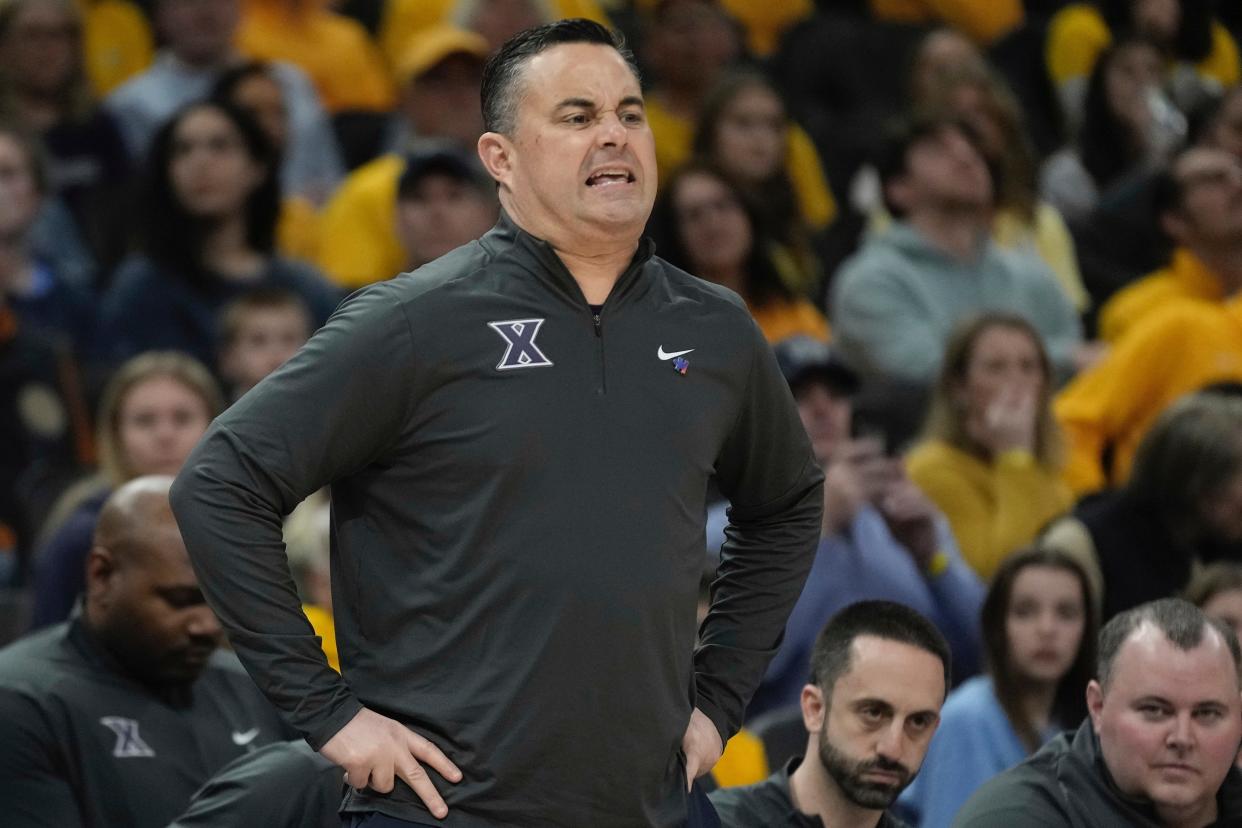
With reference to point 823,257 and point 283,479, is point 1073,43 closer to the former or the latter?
point 823,257

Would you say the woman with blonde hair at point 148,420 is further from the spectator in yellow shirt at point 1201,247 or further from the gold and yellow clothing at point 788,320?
the spectator in yellow shirt at point 1201,247

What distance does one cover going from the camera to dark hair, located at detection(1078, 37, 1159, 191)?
920 cm

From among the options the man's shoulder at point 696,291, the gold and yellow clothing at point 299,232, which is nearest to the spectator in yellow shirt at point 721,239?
the gold and yellow clothing at point 299,232

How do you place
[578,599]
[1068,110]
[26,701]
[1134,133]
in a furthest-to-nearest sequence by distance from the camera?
[1068,110]
[1134,133]
[26,701]
[578,599]

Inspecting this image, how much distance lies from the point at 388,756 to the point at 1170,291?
5480 millimetres

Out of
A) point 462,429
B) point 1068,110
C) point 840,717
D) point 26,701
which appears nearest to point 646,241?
point 462,429

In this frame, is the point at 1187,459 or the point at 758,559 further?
the point at 1187,459

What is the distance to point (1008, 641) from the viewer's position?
16.6 feet

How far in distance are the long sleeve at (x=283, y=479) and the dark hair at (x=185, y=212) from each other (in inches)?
162

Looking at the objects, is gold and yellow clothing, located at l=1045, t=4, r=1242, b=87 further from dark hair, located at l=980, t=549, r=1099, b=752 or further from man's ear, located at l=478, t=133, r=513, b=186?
man's ear, located at l=478, t=133, r=513, b=186

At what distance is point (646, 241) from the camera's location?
305cm

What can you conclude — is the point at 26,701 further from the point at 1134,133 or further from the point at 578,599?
the point at 1134,133

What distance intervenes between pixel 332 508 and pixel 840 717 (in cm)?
132

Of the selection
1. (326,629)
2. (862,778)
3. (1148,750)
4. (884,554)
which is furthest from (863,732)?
(884,554)
